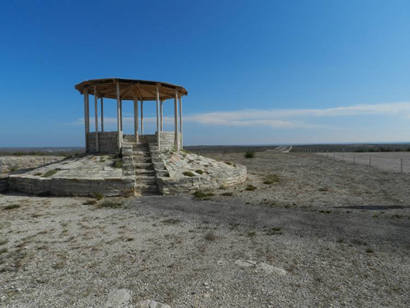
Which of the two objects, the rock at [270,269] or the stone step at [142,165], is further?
the stone step at [142,165]

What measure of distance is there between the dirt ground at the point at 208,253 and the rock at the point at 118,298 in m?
0.08

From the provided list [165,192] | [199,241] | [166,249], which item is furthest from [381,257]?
[165,192]

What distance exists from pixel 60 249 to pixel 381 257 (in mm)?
6872

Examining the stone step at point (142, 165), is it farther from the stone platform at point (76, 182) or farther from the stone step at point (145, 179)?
the stone step at point (145, 179)

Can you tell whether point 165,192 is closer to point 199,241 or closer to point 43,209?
point 43,209

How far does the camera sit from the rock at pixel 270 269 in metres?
4.02

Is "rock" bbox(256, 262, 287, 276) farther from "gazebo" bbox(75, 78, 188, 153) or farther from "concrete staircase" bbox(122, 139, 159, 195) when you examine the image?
"gazebo" bbox(75, 78, 188, 153)

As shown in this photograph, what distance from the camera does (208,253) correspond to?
4.79 m

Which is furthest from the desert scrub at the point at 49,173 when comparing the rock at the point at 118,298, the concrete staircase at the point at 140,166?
the rock at the point at 118,298

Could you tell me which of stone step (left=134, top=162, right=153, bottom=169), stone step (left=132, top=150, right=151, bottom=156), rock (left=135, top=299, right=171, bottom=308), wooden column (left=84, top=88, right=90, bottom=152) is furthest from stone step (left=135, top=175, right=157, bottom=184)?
rock (left=135, top=299, right=171, bottom=308)

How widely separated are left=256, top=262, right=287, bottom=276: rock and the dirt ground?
19 millimetres

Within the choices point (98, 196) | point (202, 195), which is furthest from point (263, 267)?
point (98, 196)

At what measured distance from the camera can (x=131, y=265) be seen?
14.2 ft

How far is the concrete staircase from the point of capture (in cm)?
1085
